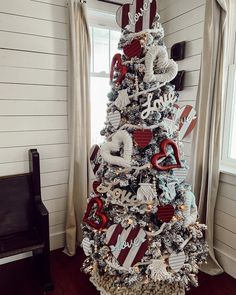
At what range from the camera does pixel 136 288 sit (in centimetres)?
153

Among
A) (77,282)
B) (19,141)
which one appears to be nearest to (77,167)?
(19,141)

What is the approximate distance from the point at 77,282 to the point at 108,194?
824 mm

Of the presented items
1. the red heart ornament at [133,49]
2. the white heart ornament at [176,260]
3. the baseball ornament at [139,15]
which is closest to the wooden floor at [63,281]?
the white heart ornament at [176,260]

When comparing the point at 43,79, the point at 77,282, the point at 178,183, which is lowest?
the point at 77,282

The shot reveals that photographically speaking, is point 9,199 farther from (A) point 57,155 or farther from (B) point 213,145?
(B) point 213,145

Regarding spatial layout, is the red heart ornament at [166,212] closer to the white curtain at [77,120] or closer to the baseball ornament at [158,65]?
the baseball ornament at [158,65]

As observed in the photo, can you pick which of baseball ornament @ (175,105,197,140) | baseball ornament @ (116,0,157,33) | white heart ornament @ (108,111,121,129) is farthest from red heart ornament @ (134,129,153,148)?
baseball ornament @ (116,0,157,33)

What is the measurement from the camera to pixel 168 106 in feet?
4.72

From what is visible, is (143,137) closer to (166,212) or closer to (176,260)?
(166,212)

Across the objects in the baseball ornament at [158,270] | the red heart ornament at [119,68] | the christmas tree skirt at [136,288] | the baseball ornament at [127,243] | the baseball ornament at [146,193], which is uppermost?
the red heart ornament at [119,68]

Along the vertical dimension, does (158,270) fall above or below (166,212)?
below

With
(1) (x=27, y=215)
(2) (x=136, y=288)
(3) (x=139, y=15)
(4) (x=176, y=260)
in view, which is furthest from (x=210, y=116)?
(1) (x=27, y=215)

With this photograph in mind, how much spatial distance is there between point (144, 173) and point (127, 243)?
43cm

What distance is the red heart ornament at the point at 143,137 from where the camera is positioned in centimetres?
137
